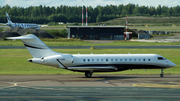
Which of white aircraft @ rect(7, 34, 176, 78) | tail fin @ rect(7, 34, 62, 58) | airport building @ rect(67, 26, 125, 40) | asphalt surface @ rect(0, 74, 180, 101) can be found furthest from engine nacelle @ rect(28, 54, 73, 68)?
airport building @ rect(67, 26, 125, 40)

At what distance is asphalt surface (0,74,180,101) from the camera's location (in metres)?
25.3

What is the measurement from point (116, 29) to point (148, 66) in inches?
3659

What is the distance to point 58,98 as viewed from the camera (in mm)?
24891

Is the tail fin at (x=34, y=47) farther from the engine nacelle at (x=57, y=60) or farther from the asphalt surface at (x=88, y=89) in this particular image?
the asphalt surface at (x=88, y=89)

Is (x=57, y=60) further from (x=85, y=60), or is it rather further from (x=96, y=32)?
(x=96, y=32)

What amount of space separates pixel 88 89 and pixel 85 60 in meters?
8.07

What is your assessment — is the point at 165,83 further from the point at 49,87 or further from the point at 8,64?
the point at 8,64

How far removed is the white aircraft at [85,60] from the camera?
3641 cm

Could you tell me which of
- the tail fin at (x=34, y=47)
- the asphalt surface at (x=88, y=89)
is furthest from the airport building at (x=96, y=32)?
the asphalt surface at (x=88, y=89)

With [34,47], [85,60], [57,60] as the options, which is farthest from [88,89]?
[34,47]

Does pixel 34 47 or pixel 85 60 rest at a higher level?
pixel 34 47

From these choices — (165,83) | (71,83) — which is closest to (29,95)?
(71,83)

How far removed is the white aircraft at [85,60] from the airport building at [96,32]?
295 ft

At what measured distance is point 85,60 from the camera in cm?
3684
